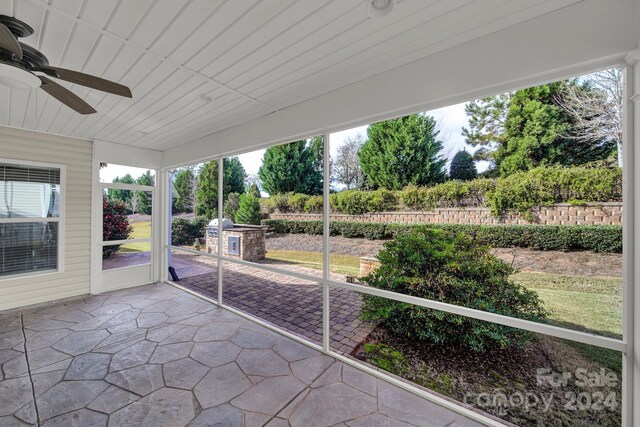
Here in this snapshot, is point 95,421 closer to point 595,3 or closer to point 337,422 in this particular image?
point 337,422

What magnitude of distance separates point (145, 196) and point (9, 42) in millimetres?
4391

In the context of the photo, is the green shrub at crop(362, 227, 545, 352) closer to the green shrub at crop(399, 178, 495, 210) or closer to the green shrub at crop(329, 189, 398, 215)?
the green shrub at crop(399, 178, 495, 210)

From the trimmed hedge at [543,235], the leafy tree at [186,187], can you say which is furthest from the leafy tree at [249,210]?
the trimmed hedge at [543,235]

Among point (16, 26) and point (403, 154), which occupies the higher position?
point (16, 26)

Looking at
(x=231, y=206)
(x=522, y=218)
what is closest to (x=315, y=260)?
(x=231, y=206)

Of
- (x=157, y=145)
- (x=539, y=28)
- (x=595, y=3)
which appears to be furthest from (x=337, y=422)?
(x=157, y=145)

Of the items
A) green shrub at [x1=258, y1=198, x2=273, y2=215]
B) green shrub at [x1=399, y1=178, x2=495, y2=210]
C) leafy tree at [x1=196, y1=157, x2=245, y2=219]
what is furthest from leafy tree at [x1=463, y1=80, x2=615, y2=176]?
leafy tree at [x1=196, y1=157, x2=245, y2=219]

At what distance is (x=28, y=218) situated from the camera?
4086mm

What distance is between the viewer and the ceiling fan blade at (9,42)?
51.6 inches

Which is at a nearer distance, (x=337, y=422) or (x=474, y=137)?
(x=337, y=422)

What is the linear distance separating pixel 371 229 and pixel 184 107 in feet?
10.0

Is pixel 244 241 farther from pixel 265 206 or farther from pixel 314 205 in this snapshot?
pixel 314 205

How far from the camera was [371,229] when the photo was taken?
165 inches

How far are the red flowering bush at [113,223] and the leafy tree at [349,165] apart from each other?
13.5ft
